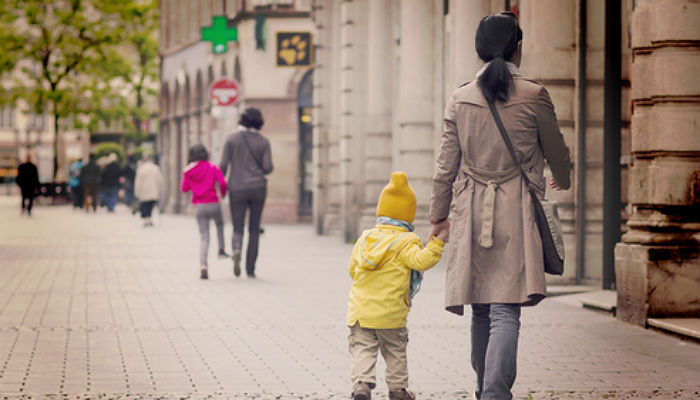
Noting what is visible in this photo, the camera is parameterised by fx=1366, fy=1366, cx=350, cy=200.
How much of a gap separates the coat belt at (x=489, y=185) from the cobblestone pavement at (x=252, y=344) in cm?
141

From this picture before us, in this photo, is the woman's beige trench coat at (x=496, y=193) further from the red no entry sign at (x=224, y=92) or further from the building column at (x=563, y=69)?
the red no entry sign at (x=224, y=92)

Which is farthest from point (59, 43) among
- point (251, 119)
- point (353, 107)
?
point (251, 119)

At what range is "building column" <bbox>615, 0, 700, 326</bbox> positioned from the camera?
966 cm

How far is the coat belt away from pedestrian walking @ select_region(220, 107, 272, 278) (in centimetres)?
869

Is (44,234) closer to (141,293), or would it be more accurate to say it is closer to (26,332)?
(141,293)

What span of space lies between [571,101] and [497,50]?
7.43 meters

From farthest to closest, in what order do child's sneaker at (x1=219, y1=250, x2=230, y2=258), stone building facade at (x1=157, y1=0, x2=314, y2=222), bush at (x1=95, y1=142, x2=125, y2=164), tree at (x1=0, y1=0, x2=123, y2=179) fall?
bush at (x1=95, y1=142, x2=125, y2=164) → tree at (x1=0, y1=0, x2=123, y2=179) → stone building facade at (x1=157, y1=0, x2=314, y2=222) → child's sneaker at (x1=219, y1=250, x2=230, y2=258)

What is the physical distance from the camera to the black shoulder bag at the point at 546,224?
19.1 feet

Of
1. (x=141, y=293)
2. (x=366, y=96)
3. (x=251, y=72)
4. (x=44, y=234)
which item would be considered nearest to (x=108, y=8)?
(x=251, y=72)

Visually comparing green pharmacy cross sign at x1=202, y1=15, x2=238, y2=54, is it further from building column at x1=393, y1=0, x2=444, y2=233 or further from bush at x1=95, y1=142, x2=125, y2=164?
bush at x1=95, y1=142, x2=125, y2=164

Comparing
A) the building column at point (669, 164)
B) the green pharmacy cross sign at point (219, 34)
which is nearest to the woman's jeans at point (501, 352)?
the building column at point (669, 164)

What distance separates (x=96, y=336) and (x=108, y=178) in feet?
107

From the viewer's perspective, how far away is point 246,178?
14.5 m

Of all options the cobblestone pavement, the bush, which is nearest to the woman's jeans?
the cobblestone pavement
